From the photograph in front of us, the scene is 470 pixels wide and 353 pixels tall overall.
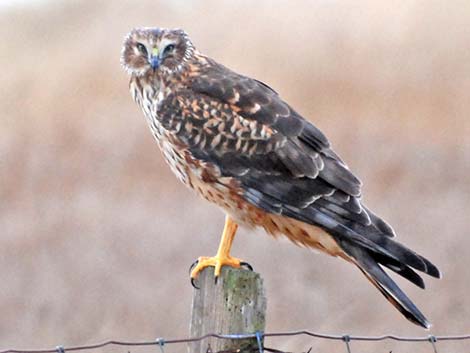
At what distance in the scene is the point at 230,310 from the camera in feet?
16.8

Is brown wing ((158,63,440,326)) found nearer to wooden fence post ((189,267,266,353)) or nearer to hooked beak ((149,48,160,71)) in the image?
hooked beak ((149,48,160,71))

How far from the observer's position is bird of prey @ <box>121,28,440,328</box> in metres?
6.15

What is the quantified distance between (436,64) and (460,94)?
25.3 inches

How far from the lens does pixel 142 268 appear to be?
11.5m

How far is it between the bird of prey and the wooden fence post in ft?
2.46

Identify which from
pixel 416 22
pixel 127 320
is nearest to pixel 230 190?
pixel 127 320

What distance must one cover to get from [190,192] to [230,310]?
6533 mm

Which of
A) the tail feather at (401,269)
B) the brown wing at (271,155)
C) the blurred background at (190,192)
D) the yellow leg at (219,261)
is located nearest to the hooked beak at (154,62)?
the brown wing at (271,155)

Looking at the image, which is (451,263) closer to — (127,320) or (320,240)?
(127,320)

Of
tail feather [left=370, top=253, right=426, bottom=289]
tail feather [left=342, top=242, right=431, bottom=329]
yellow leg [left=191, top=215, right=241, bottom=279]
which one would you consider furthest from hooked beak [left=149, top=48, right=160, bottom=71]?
tail feather [left=370, top=253, right=426, bottom=289]

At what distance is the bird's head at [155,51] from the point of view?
22.0 feet

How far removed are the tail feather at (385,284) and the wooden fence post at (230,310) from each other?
2.50 ft

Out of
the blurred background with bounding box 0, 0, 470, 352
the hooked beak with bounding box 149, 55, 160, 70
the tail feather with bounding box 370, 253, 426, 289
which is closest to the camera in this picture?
the tail feather with bounding box 370, 253, 426, 289

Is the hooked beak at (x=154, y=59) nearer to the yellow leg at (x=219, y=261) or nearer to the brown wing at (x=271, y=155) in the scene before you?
the brown wing at (x=271, y=155)
